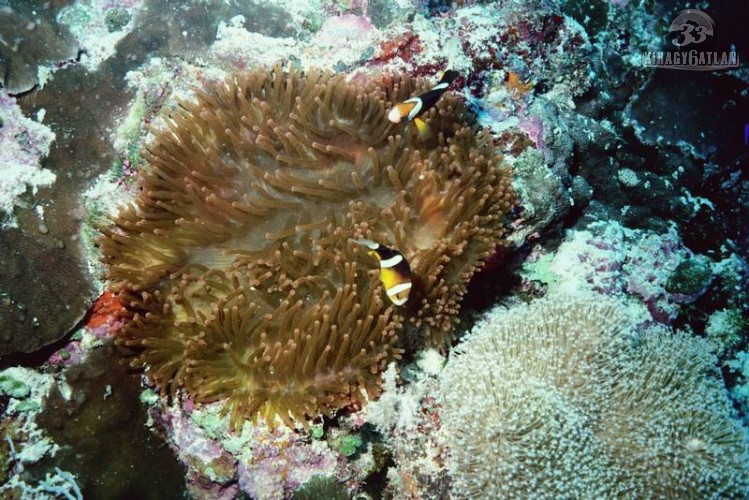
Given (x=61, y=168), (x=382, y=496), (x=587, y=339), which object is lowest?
(x=382, y=496)

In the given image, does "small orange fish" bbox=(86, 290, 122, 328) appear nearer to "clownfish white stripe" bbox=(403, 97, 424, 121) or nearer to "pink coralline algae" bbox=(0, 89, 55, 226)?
"pink coralline algae" bbox=(0, 89, 55, 226)

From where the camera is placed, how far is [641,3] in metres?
4.93

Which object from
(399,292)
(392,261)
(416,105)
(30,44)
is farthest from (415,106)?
(30,44)

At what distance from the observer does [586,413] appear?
2.44 m

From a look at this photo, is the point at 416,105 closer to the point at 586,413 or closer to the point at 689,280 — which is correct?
the point at 586,413

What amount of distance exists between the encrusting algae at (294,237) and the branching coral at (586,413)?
43 cm

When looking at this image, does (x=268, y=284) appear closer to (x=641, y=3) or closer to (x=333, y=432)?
(x=333, y=432)

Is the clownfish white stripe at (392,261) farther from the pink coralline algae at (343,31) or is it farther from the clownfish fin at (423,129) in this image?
the pink coralline algae at (343,31)

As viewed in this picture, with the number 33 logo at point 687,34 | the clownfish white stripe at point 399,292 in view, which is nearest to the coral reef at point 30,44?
the clownfish white stripe at point 399,292

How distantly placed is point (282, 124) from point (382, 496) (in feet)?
7.73

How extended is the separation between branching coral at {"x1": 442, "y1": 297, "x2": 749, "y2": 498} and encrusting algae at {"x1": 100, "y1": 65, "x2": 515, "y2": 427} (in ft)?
1.42

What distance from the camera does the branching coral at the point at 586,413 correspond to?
92.1 inches

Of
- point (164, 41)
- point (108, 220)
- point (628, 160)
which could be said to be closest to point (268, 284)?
point (108, 220)

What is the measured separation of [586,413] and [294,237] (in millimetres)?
1792
